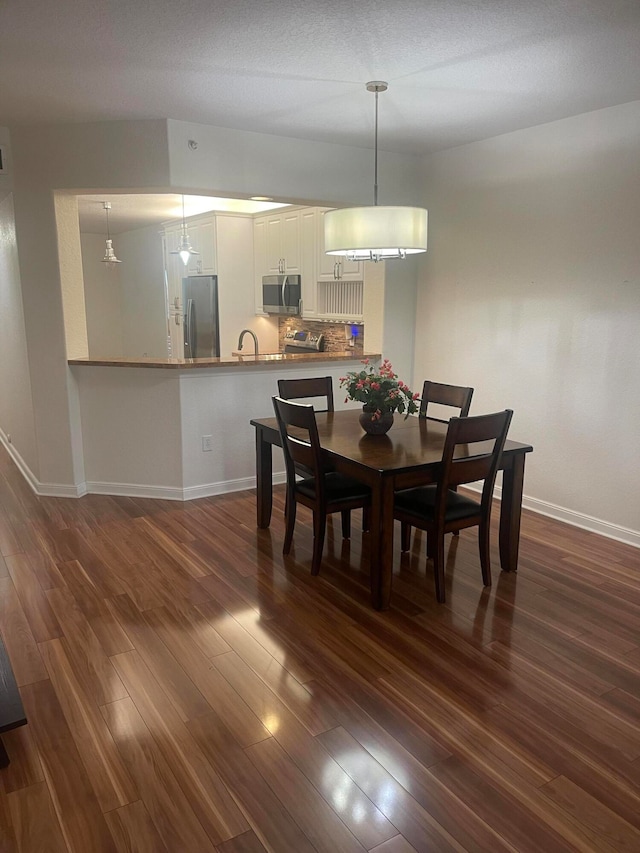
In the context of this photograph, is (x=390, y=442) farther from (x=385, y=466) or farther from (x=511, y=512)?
(x=511, y=512)

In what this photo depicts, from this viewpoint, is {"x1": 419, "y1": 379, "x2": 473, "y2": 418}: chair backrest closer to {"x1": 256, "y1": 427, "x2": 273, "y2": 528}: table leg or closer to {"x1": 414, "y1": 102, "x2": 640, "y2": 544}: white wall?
{"x1": 414, "y1": 102, "x2": 640, "y2": 544}: white wall

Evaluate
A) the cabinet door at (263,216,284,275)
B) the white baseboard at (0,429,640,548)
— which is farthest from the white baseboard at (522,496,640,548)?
the cabinet door at (263,216,284,275)

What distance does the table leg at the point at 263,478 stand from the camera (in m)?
3.95

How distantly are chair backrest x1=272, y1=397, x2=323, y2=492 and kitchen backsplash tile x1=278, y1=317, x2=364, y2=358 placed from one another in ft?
8.01

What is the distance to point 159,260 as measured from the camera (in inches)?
337

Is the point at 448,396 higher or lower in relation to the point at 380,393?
lower

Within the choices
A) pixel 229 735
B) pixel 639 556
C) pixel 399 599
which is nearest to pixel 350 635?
pixel 399 599

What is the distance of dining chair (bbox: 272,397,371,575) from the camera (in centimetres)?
323

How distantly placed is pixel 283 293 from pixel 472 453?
390 centimetres

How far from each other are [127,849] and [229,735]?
1.66 ft

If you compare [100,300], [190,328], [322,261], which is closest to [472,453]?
[322,261]

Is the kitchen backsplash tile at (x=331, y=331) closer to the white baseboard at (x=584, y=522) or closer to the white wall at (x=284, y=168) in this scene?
the white wall at (x=284, y=168)

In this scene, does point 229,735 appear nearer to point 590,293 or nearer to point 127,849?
point 127,849

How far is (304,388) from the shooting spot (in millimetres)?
4234
